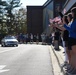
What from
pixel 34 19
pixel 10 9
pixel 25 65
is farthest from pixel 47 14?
pixel 25 65

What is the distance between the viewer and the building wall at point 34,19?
66.4 m

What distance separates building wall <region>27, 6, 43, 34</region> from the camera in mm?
66375

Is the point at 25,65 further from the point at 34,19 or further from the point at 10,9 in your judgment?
the point at 10,9

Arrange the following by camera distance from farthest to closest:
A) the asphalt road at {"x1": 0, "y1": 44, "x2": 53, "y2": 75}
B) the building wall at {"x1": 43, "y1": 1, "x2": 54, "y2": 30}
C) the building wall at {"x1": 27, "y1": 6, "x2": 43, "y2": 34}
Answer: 1. the building wall at {"x1": 27, "y1": 6, "x2": 43, "y2": 34}
2. the building wall at {"x1": 43, "y1": 1, "x2": 54, "y2": 30}
3. the asphalt road at {"x1": 0, "y1": 44, "x2": 53, "y2": 75}

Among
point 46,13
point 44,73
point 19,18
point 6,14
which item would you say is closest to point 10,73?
point 44,73

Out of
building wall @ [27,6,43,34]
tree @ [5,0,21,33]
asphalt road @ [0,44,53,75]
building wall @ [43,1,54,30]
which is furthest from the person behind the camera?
tree @ [5,0,21,33]

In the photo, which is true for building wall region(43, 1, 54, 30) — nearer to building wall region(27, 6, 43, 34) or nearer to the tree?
building wall region(27, 6, 43, 34)

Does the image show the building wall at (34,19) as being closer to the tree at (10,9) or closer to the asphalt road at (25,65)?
the tree at (10,9)

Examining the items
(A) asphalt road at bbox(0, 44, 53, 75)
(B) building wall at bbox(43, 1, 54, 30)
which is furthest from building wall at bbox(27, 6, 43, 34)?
(A) asphalt road at bbox(0, 44, 53, 75)

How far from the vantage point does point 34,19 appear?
66562 millimetres

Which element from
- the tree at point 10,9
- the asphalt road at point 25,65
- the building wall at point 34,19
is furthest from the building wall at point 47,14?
the asphalt road at point 25,65

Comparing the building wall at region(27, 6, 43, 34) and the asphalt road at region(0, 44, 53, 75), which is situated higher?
the building wall at region(27, 6, 43, 34)

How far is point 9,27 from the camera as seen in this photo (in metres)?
94.2

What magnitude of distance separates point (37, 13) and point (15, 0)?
3012cm
